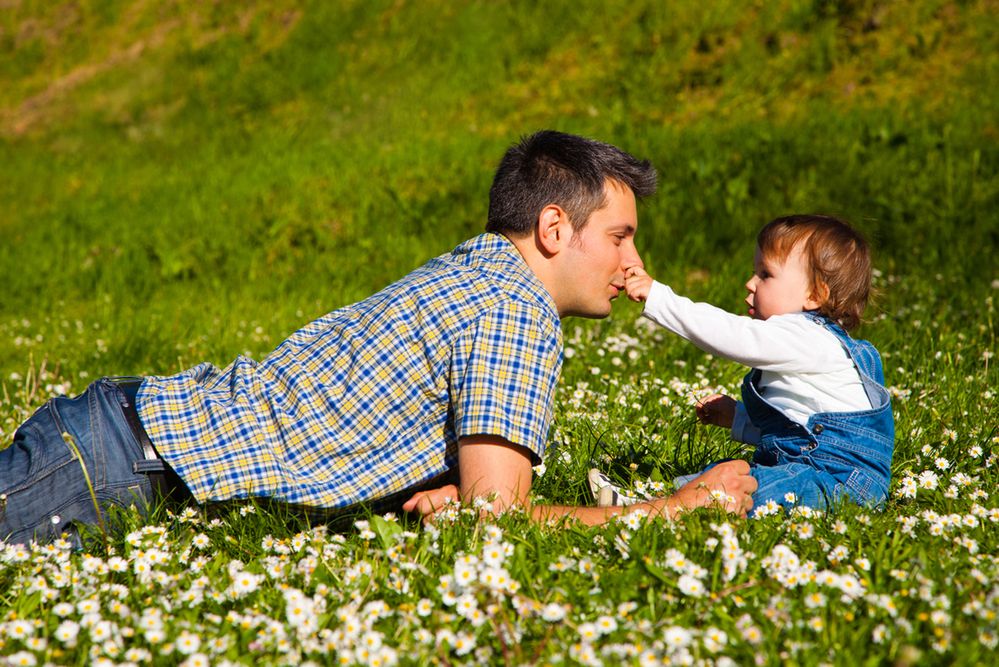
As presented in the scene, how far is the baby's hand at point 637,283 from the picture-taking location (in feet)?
13.4

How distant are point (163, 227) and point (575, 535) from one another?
916cm

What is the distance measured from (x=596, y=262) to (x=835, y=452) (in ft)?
4.07

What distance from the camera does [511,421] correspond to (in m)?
3.48

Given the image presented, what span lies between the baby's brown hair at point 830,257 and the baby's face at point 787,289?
0.02 m

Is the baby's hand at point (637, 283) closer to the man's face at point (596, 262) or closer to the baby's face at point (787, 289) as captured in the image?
the man's face at point (596, 262)

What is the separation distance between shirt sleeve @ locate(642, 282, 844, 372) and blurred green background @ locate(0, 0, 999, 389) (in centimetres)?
196

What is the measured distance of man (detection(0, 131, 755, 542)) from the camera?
11.8ft

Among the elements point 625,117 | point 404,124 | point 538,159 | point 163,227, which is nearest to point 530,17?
point 404,124

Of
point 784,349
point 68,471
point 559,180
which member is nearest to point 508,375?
point 559,180

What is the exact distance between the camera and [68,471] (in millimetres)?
3740

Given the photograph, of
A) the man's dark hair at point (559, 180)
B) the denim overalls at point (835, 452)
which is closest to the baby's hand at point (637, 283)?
the man's dark hair at point (559, 180)

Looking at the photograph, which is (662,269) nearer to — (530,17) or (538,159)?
(538,159)

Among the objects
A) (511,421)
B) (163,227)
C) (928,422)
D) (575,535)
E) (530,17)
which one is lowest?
(928,422)

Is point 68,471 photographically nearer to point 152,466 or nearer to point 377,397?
point 152,466
